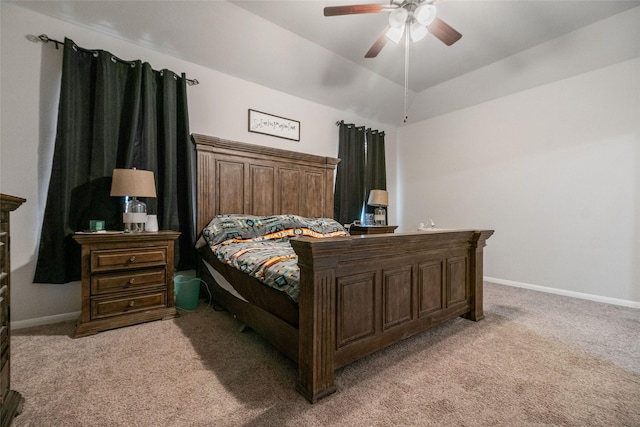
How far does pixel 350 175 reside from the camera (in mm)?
4273

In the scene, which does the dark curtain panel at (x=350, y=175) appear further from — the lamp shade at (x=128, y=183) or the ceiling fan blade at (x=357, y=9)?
the lamp shade at (x=128, y=183)

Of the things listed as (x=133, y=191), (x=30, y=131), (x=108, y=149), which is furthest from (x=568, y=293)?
(x=30, y=131)

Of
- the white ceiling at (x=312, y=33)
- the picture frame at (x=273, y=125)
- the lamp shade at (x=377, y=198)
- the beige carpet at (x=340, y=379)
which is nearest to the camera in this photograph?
the beige carpet at (x=340, y=379)

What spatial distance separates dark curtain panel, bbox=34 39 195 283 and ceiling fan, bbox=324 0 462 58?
1.84 meters

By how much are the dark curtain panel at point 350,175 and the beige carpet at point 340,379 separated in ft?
7.65

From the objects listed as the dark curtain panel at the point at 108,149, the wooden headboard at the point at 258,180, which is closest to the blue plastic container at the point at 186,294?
the dark curtain panel at the point at 108,149

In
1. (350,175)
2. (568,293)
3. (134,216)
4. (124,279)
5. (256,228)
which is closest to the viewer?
(124,279)

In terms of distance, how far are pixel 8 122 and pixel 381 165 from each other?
441 cm

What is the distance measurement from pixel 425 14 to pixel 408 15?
5.8 inches

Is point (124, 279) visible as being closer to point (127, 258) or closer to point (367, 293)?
point (127, 258)

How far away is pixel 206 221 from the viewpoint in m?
2.90

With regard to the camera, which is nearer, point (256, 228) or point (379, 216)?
point (256, 228)

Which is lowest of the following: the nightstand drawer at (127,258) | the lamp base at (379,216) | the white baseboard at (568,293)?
the white baseboard at (568,293)

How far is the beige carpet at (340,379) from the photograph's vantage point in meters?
1.19
